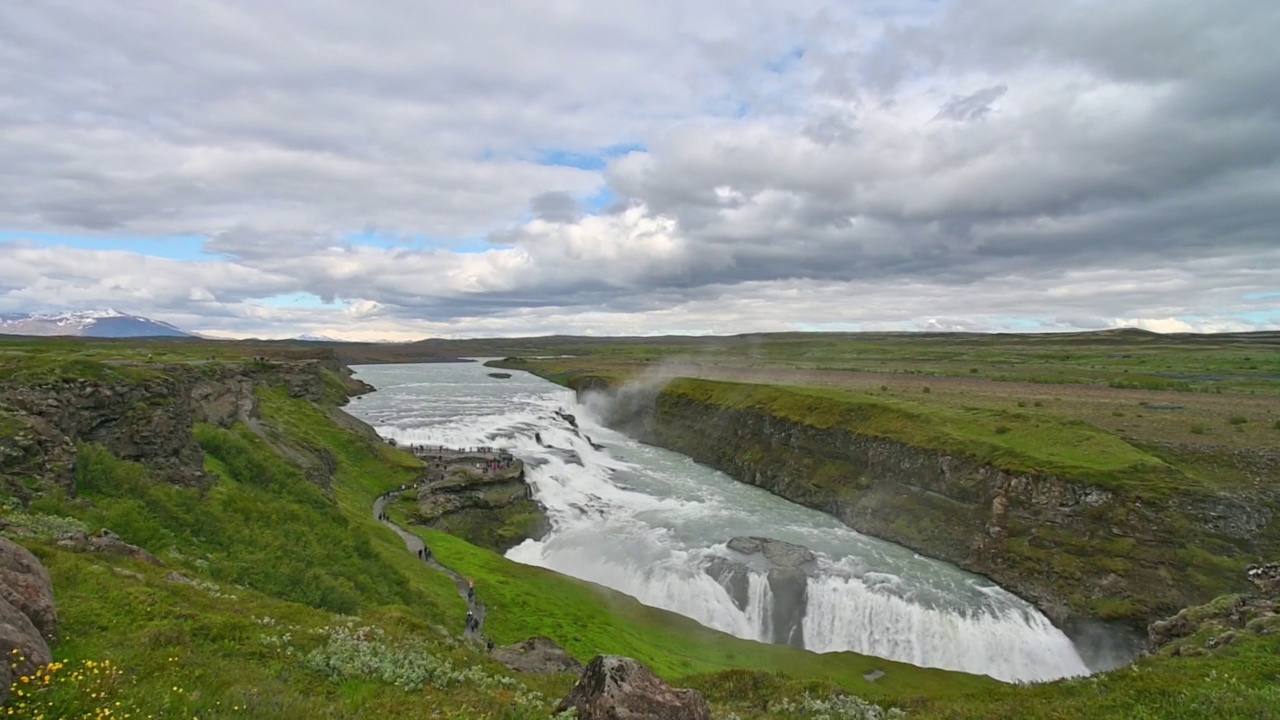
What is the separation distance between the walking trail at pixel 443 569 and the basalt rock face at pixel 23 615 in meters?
13.8

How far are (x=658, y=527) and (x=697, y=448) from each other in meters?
31.0

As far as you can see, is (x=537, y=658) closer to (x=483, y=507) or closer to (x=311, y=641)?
(x=311, y=641)

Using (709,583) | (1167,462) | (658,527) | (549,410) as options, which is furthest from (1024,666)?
(549,410)

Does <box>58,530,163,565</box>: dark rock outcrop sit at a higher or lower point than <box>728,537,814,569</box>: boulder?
higher

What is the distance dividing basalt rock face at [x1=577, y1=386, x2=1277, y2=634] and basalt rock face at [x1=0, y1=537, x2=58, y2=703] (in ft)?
138

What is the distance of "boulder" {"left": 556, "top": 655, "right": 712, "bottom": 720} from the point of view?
32.4 ft

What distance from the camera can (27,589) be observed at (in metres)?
9.64

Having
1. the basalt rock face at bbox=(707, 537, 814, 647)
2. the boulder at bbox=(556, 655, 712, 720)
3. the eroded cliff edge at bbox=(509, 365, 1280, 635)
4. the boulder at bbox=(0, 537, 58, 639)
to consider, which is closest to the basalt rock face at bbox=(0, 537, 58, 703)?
the boulder at bbox=(0, 537, 58, 639)

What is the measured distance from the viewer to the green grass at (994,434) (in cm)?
3859

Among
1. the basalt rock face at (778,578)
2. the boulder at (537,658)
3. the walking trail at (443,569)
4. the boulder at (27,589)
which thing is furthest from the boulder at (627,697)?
the basalt rock face at (778,578)

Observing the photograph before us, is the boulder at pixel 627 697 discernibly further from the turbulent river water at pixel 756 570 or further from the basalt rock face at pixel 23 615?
the turbulent river water at pixel 756 570

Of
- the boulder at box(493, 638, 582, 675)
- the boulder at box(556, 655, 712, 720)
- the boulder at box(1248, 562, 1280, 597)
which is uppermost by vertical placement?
the boulder at box(556, 655, 712, 720)

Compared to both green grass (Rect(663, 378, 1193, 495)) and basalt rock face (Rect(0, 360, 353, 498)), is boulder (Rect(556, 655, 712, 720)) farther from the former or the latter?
green grass (Rect(663, 378, 1193, 495))

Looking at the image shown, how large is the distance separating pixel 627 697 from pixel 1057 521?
39010 mm
